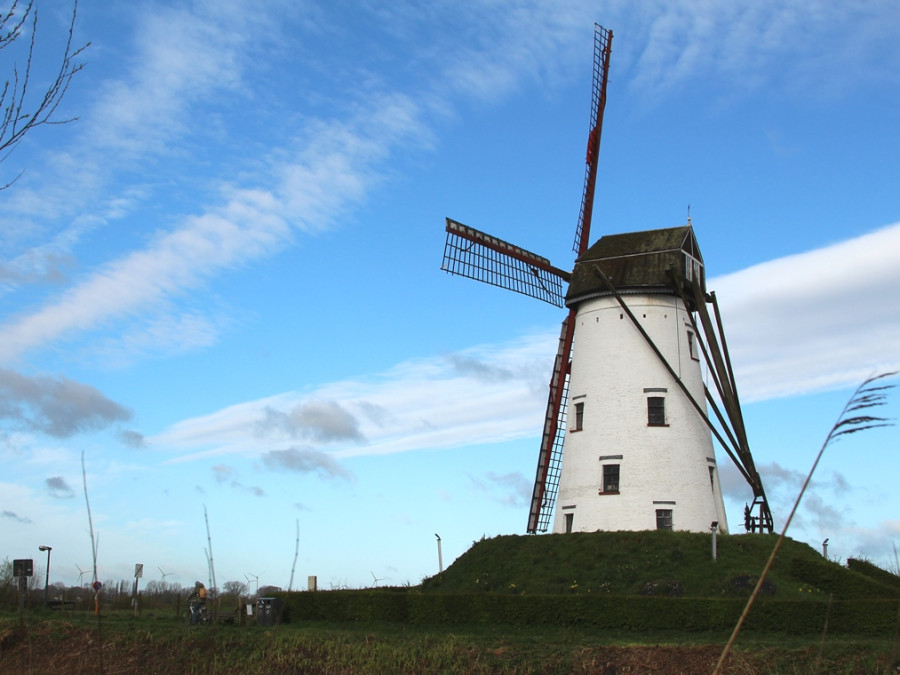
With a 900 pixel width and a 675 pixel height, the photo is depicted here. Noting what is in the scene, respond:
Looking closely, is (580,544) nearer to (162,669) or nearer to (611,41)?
(162,669)

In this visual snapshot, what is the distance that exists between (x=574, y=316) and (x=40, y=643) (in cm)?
2298

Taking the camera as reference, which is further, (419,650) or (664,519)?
(664,519)

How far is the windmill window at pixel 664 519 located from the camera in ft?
108

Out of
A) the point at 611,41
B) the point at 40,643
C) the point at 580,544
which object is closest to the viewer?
the point at 40,643

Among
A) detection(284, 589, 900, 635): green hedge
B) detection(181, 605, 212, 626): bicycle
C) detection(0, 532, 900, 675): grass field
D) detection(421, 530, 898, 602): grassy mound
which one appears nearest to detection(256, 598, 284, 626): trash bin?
detection(0, 532, 900, 675): grass field

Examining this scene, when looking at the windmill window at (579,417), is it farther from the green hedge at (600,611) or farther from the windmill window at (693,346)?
the green hedge at (600,611)

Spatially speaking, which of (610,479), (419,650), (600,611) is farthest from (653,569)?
(419,650)

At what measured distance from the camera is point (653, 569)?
1153 inches

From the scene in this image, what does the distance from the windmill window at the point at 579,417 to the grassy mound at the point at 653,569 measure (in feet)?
14.6

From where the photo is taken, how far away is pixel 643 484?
33.1m

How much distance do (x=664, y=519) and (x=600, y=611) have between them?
820cm

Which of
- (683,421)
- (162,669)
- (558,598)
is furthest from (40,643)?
(683,421)

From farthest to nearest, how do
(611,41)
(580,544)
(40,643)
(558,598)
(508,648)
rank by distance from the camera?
(611,41) → (580,544) → (558,598) → (40,643) → (508,648)

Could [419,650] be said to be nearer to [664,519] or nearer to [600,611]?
[600,611]
